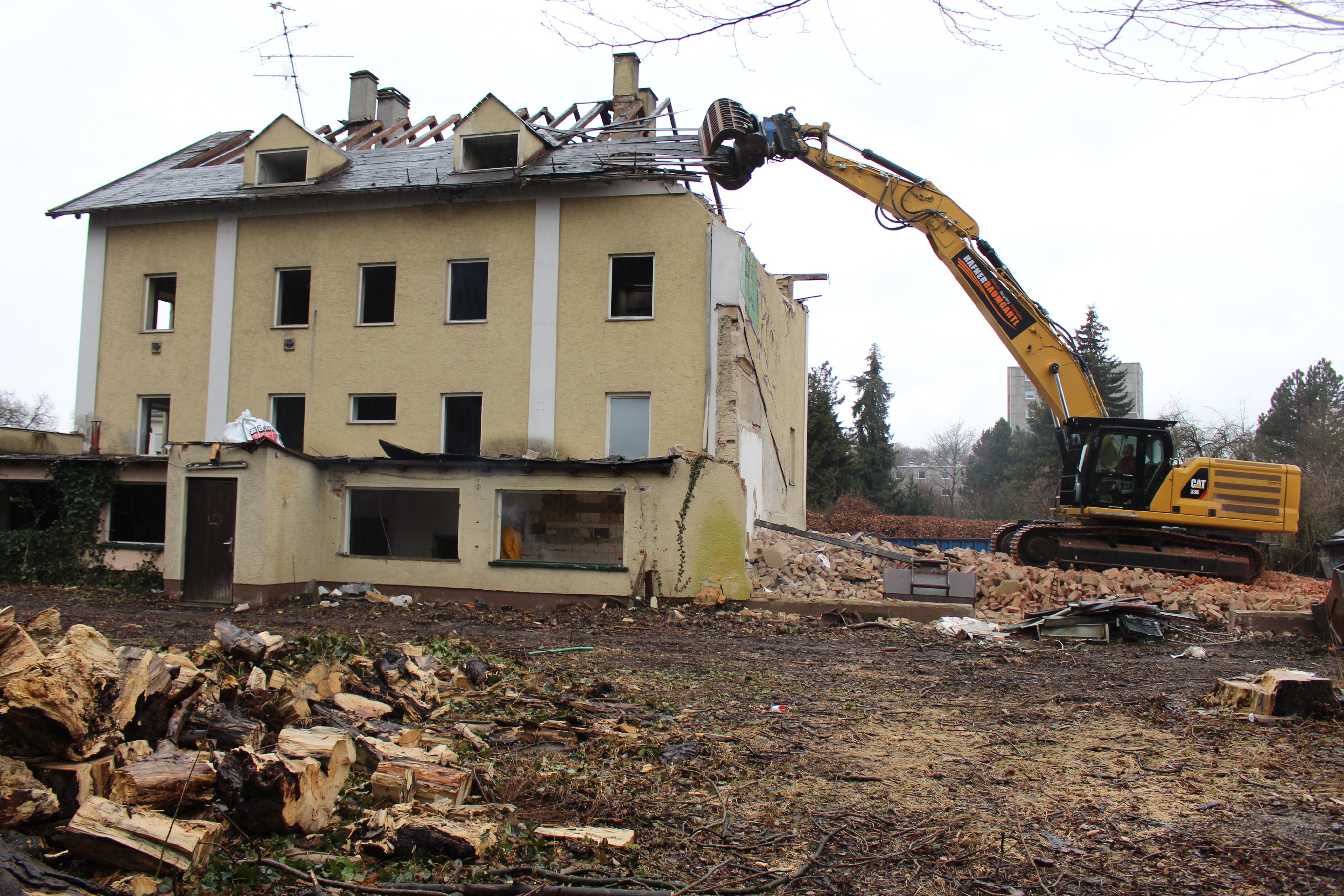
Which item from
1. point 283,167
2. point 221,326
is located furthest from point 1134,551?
point 283,167

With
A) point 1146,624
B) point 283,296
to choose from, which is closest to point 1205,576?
point 1146,624

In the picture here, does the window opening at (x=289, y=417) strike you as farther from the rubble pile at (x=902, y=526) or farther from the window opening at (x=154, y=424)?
the rubble pile at (x=902, y=526)

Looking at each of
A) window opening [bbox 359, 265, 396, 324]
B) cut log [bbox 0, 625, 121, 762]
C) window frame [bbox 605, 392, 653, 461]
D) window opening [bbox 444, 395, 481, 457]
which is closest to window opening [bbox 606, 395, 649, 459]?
window frame [bbox 605, 392, 653, 461]

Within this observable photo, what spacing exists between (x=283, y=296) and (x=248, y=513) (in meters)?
6.07

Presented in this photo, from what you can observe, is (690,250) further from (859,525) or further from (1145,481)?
(859,525)

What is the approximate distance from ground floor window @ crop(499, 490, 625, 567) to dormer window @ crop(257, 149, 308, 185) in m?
8.59

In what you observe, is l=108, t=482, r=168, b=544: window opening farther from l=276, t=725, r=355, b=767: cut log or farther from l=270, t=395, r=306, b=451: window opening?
l=276, t=725, r=355, b=767: cut log

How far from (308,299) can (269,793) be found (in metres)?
16.4

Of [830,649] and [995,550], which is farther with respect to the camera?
[995,550]

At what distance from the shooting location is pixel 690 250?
1645 centimetres

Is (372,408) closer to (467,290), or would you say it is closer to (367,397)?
(367,397)

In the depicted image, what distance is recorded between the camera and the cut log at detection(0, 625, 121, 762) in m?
3.90

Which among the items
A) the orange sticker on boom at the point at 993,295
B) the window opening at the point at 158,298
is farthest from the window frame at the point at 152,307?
the orange sticker on boom at the point at 993,295

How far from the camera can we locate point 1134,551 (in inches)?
619
